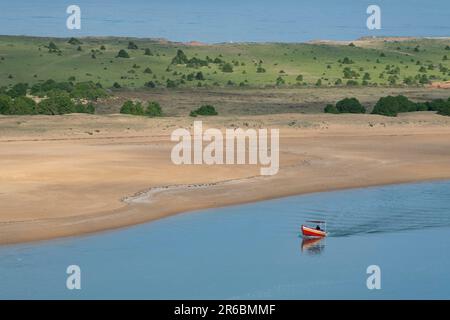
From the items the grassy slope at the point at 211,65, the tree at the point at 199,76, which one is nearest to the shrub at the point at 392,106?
the grassy slope at the point at 211,65

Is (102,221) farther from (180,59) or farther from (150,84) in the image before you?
(180,59)

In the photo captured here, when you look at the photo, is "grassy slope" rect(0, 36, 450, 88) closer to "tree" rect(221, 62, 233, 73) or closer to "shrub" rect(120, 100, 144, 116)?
"tree" rect(221, 62, 233, 73)

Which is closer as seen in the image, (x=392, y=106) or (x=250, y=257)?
(x=250, y=257)

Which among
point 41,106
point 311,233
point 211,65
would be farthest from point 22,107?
point 211,65

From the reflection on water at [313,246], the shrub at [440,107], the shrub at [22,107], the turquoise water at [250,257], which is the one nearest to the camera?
the turquoise water at [250,257]

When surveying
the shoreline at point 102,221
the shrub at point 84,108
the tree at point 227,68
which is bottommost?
the shoreline at point 102,221

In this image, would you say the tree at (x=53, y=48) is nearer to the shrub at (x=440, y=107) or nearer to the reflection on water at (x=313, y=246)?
the shrub at (x=440, y=107)
